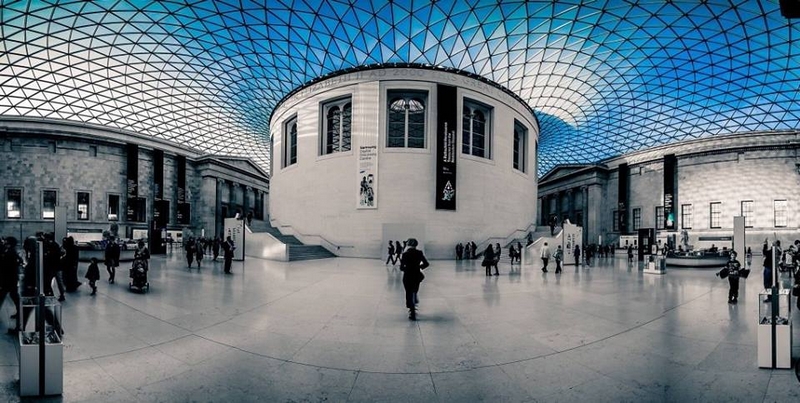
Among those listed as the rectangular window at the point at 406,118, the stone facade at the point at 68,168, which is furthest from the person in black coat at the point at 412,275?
the stone facade at the point at 68,168

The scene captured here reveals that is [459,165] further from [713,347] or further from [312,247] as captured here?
[713,347]

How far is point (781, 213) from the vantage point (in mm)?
36969

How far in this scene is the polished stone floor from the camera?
366cm

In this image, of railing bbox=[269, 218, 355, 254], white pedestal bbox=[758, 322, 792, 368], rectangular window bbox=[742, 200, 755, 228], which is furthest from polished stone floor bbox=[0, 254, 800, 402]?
rectangular window bbox=[742, 200, 755, 228]

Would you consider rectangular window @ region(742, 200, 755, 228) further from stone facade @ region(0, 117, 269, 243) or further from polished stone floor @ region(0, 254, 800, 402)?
stone facade @ region(0, 117, 269, 243)

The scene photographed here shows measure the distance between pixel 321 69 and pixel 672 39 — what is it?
86.0 ft

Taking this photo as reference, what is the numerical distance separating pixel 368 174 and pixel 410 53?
9801 millimetres

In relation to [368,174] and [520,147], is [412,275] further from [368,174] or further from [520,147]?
[520,147]

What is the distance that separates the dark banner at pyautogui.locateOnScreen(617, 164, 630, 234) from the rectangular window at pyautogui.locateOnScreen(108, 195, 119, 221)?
206 ft

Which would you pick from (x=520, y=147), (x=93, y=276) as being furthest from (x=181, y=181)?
(x=520, y=147)

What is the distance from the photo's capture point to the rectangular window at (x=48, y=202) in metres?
36.4

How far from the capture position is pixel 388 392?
362 cm

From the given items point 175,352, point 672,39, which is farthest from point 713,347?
point 672,39

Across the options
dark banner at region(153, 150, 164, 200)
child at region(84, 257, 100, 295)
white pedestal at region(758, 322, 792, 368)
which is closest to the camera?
white pedestal at region(758, 322, 792, 368)
